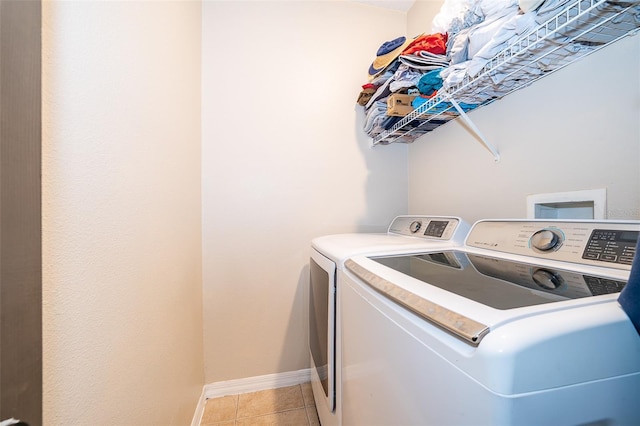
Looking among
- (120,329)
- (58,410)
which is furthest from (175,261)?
(58,410)

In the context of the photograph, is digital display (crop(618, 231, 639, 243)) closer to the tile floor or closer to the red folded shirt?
the red folded shirt

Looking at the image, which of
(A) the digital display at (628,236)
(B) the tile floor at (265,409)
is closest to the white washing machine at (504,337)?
(A) the digital display at (628,236)

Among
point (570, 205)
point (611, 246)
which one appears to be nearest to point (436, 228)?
point (570, 205)

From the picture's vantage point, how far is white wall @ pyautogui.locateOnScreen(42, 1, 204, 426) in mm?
475

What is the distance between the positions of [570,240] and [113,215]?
4.33 feet

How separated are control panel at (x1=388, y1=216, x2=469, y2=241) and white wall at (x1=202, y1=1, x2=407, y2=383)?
0.99ft

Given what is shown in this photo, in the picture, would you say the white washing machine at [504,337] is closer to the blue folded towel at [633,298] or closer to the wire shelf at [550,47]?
the blue folded towel at [633,298]

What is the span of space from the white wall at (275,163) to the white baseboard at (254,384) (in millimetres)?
44

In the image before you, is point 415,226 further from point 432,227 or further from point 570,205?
point 570,205

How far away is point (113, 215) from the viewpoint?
0.64 metres

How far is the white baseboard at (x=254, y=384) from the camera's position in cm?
150

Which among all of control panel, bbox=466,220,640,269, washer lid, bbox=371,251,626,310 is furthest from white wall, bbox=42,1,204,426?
control panel, bbox=466,220,640,269

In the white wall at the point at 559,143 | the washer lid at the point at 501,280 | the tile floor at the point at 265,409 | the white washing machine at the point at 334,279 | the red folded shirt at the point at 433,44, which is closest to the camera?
the washer lid at the point at 501,280

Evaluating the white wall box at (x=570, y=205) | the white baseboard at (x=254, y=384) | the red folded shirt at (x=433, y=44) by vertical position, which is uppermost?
the red folded shirt at (x=433, y=44)
